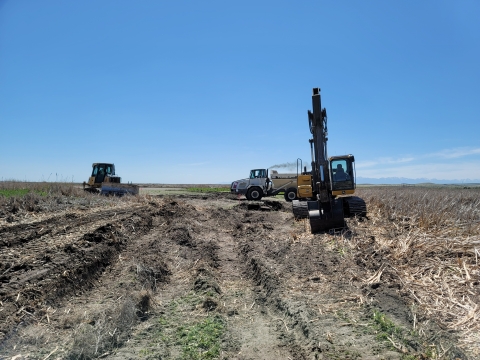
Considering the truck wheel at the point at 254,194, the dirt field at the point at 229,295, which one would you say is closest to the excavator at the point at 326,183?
the dirt field at the point at 229,295

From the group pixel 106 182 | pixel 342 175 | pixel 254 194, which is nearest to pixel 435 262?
pixel 342 175

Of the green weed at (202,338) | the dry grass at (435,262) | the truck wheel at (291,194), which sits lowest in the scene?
the green weed at (202,338)

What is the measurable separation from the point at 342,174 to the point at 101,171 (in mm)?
22014

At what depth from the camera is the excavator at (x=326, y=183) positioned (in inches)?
483

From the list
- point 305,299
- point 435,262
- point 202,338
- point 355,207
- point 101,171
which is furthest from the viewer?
point 101,171

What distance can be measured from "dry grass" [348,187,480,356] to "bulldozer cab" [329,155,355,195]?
260cm

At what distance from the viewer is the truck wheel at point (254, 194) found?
28.7 metres

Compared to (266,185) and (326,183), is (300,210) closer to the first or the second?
(326,183)

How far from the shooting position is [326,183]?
1273 centimetres

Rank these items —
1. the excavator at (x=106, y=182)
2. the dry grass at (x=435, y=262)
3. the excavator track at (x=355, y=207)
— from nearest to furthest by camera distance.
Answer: the dry grass at (x=435, y=262) < the excavator track at (x=355, y=207) < the excavator at (x=106, y=182)

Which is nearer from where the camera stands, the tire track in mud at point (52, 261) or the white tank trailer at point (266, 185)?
the tire track in mud at point (52, 261)

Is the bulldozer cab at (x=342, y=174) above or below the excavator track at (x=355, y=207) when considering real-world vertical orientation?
above

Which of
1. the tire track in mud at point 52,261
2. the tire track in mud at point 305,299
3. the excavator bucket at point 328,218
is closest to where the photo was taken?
the tire track in mud at point 305,299

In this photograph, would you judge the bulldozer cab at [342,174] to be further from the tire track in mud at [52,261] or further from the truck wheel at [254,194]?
the truck wheel at [254,194]
